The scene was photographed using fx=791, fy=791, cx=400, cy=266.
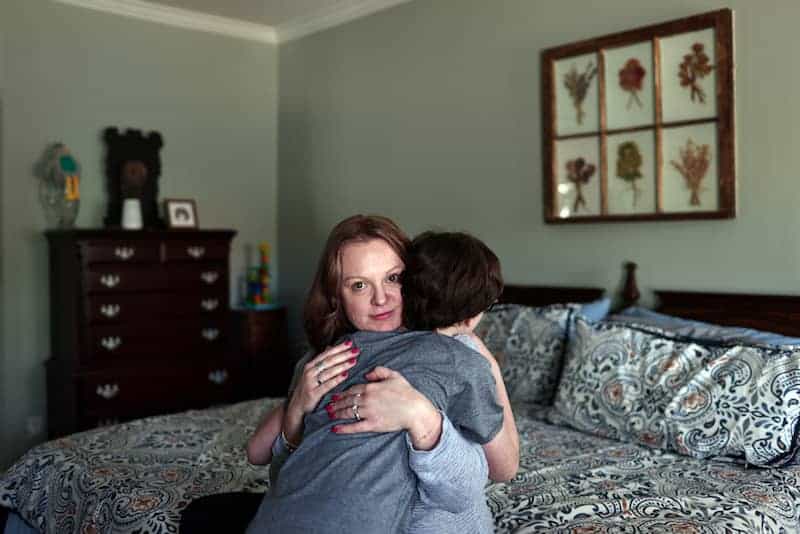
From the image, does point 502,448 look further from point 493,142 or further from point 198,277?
point 198,277

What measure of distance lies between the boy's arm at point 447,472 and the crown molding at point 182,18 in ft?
12.9

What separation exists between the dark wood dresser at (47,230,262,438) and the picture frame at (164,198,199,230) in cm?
31

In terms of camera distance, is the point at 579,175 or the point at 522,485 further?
the point at 579,175

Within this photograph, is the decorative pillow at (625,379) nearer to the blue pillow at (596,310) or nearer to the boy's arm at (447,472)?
the blue pillow at (596,310)

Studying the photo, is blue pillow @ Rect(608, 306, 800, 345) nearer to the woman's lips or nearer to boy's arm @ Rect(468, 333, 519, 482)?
boy's arm @ Rect(468, 333, 519, 482)

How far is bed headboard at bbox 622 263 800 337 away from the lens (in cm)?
281

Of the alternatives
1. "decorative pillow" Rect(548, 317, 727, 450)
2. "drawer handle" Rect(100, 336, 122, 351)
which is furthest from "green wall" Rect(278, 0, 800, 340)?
"drawer handle" Rect(100, 336, 122, 351)

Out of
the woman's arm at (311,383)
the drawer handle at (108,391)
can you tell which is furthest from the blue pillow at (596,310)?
the drawer handle at (108,391)

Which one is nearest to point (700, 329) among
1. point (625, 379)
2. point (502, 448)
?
point (625, 379)

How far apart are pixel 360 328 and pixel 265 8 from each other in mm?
3644

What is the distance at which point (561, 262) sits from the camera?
11.8 feet

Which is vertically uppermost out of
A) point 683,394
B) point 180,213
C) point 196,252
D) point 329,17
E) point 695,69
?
point 329,17

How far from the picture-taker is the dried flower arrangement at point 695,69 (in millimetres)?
3057

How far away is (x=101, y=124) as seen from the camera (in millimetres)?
4430
